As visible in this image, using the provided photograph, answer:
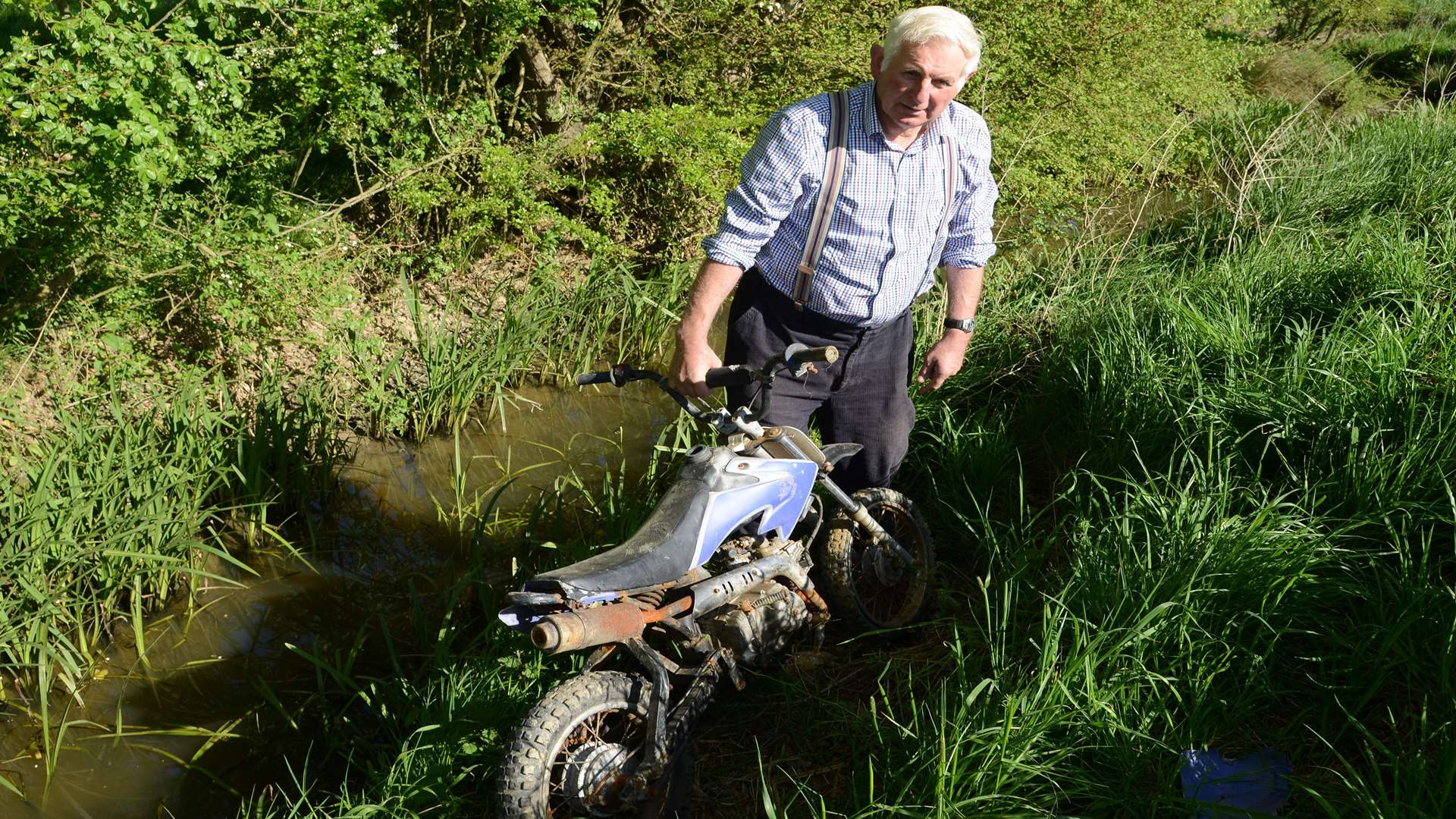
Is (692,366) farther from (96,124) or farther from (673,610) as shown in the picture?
(96,124)

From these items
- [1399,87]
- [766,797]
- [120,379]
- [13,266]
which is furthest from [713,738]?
[1399,87]

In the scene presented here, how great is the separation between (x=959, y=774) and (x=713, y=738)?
95 cm

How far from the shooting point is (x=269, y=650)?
3.92m

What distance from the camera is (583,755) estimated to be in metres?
2.62

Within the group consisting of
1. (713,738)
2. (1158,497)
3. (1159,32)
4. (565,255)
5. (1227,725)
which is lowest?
(713,738)

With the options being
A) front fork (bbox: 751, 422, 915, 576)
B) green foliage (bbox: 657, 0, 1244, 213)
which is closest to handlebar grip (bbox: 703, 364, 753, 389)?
front fork (bbox: 751, 422, 915, 576)

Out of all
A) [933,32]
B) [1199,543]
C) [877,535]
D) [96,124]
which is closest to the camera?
[933,32]

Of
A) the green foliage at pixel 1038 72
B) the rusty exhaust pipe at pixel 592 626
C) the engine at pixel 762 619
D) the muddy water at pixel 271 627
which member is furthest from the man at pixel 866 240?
the green foliage at pixel 1038 72

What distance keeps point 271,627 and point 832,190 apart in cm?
264

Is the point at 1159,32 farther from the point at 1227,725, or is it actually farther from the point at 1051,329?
the point at 1227,725

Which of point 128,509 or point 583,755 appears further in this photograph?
point 128,509

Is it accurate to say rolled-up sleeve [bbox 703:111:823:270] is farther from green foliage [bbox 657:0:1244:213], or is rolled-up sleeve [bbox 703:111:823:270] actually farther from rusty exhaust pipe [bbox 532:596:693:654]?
green foliage [bbox 657:0:1244:213]

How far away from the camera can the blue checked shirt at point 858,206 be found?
2902mm

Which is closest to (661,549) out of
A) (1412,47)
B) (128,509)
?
(128,509)
